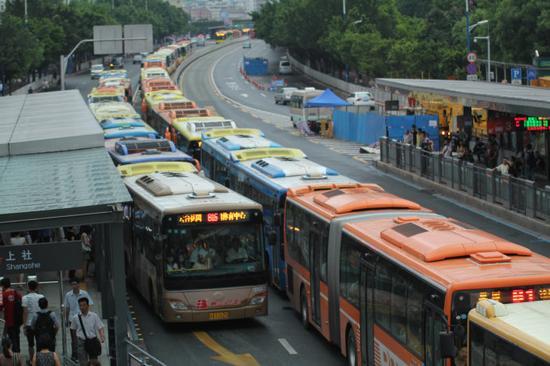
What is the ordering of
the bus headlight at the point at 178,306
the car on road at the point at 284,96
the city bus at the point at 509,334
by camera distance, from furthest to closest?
the car on road at the point at 284,96
the bus headlight at the point at 178,306
the city bus at the point at 509,334

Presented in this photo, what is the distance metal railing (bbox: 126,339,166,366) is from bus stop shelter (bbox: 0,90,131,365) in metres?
0.22

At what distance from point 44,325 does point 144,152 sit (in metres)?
18.8

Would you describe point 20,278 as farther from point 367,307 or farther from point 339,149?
point 339,149

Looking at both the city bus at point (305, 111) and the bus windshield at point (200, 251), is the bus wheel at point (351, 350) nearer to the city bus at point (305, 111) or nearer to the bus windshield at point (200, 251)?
the bus windshield at point (200, 251)

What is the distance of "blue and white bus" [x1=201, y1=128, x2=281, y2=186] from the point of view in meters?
34.4

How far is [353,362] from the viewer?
19719mm

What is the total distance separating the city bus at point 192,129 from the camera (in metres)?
46.6

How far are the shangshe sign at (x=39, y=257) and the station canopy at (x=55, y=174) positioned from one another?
1.10 ft

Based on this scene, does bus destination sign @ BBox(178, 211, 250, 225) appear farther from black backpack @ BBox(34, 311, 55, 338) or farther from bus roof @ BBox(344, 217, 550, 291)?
black backpack @ BBox(34, 311, 55, 338)

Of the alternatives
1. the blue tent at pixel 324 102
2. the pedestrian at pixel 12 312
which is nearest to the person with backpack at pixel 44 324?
the pedestrian at pixel 12 312

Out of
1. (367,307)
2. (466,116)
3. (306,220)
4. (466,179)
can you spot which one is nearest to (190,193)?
(306,220)

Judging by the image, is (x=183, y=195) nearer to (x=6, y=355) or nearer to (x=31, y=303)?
(x=31, y=303)

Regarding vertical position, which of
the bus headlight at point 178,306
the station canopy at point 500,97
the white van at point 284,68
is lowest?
the bus headlight at point 178,306

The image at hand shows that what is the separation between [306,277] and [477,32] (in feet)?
261
